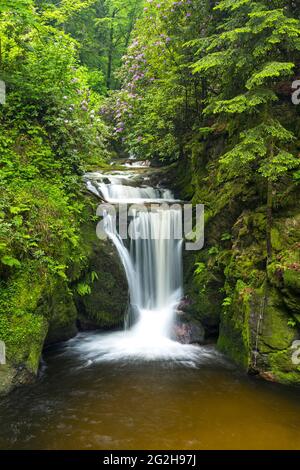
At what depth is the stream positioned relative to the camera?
4.71 meters

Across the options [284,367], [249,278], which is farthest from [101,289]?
[284,367]

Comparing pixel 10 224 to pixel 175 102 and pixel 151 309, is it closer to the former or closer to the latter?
pixel 151 309

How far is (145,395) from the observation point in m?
5.90

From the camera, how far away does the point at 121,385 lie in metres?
6.23

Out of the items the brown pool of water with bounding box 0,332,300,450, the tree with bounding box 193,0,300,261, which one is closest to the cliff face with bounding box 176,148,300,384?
the tree with bounding box 193,0,300,261

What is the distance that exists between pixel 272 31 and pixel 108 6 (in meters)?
23.8

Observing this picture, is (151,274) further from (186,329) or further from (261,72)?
(261,72)

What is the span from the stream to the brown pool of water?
1 cm

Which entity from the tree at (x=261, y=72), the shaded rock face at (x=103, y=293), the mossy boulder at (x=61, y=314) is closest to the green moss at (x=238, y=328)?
the tree at (x=261, y=72)

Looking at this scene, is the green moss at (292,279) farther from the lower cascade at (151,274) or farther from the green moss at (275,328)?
the lower cascade at (151,274)

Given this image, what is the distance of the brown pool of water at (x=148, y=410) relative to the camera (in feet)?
15.3

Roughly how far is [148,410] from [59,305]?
3.15 m

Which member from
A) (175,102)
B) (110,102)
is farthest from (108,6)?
(175,102)

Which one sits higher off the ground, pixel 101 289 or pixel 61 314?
pixel 101 289
